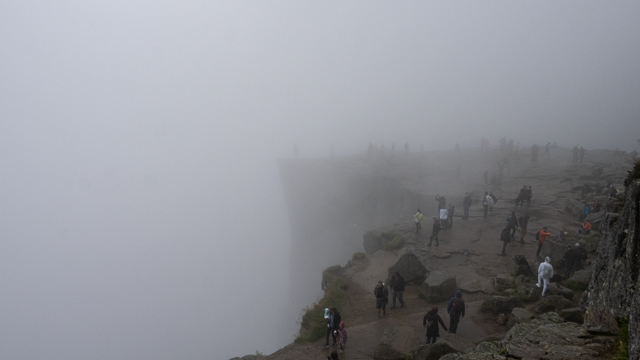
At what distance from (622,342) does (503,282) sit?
10.4 m

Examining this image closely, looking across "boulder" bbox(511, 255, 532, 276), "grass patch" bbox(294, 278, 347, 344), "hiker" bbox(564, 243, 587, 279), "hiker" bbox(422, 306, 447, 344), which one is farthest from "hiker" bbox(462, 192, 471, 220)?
"hiker" bbox(422, 306, 447, 344)

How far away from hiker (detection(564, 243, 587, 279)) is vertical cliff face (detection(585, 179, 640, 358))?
7.40 metres

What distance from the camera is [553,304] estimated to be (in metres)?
12.5

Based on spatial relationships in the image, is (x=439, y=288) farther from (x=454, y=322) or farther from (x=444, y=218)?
(x=444, y=218)

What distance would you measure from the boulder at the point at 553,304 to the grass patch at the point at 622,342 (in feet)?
18.9

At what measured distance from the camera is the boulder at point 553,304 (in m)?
12.4

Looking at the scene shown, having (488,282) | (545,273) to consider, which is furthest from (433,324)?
(488,282)

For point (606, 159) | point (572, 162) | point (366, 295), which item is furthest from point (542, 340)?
point (606, 159)

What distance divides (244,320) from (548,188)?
3625 inches

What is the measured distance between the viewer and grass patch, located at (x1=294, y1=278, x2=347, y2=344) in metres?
15.1

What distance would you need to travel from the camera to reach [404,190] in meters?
38.5

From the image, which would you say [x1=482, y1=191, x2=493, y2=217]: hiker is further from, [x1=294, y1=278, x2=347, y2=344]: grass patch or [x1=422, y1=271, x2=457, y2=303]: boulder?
[x1=294, y1=278, x2=347, y2=344]: grass patch

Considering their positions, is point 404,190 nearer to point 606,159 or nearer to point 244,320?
point 606,159

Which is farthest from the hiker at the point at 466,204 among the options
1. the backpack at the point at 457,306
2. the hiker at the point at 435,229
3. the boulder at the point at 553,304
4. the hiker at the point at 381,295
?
the backpack at the point at 457,306
